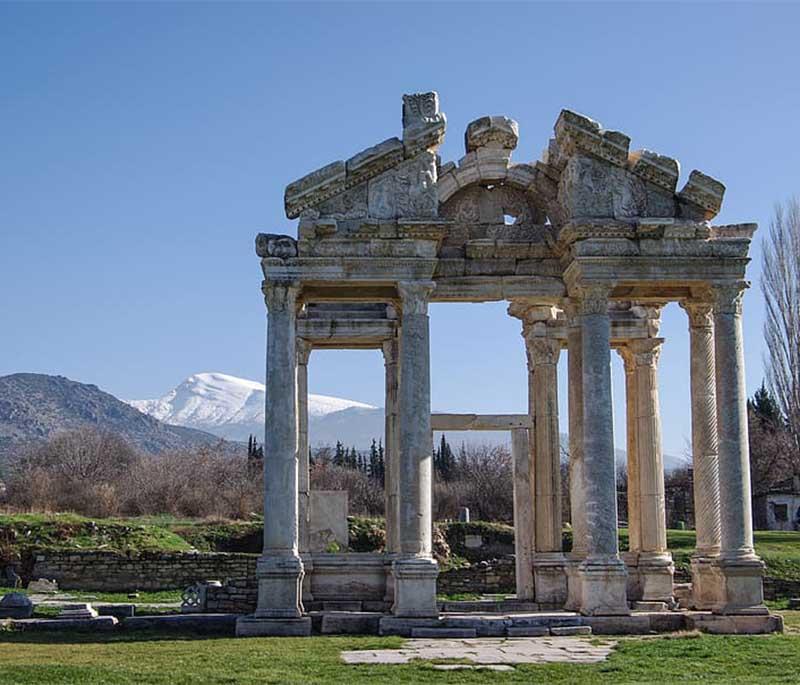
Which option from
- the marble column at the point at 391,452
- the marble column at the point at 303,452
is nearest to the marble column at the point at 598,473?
the marble column at the point at 391,452

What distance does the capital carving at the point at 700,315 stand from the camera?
24.6 metres

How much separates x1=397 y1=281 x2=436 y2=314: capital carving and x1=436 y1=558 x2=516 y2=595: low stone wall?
538 inches

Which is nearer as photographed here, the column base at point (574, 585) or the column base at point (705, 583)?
the column base at point (705, 583)

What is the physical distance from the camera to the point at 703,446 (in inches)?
963

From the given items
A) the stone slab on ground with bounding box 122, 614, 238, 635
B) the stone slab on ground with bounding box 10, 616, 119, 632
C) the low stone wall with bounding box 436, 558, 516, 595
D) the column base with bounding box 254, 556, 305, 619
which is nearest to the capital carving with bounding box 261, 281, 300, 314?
the column base with bounding box 254, 556, 305, 619

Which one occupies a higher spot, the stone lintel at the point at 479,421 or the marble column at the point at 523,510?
the stone lintel at the point at 479,421

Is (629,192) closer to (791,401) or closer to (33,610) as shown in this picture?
(33,610)

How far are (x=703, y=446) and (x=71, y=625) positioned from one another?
42.3 ft

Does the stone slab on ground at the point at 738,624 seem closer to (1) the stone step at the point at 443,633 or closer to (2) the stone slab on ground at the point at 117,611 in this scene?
(1) the stone step at the point at 443,633

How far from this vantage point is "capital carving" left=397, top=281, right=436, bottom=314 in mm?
23438

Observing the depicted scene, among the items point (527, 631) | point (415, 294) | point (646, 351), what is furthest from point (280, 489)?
point (646, 351)

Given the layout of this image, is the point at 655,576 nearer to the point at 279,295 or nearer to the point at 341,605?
the point at 341,605

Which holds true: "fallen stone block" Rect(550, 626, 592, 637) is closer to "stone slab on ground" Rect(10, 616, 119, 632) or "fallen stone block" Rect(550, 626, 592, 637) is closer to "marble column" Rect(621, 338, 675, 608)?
"marble column" Rect(621, 338, 675, 608)

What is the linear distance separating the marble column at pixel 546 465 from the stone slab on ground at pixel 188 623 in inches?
291
